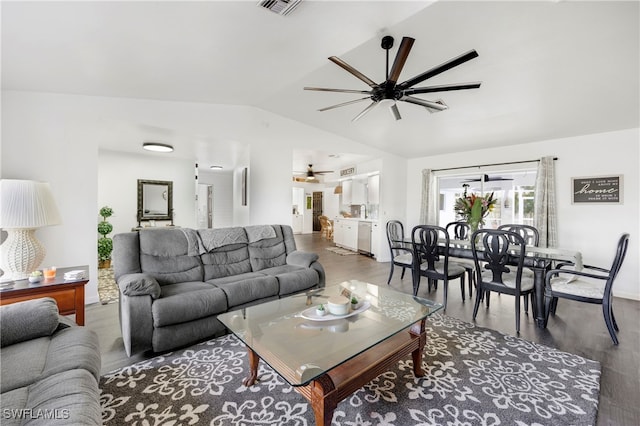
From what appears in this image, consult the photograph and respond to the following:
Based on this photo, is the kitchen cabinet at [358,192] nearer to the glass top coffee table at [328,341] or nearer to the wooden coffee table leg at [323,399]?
the glass top coffee table at [328,341]

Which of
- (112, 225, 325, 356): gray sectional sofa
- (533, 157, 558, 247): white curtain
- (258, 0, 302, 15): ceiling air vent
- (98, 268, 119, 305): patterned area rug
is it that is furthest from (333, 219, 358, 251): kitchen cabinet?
(258, 0, 302, 15): ceiling air vent

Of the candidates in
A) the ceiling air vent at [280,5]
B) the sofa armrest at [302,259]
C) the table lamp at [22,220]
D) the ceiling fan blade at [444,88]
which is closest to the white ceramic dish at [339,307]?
the sofa armrest at [302,259]

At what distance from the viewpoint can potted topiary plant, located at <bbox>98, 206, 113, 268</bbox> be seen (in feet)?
15.8

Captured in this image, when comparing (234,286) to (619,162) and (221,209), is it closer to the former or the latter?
(221,209)

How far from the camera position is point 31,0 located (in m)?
1.73

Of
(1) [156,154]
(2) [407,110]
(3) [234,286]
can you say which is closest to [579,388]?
(3) [234,286]

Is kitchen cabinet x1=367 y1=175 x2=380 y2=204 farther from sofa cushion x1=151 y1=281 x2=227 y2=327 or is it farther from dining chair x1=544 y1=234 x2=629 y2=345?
sofa cushion x1=151 y1=281 x2=227 y2=327

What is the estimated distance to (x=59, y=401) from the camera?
1.05m

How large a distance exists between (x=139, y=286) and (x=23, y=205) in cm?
109

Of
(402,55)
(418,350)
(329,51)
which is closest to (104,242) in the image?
(329,51)

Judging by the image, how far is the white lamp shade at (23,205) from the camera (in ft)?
6.82

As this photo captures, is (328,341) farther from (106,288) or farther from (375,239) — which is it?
(375,239)

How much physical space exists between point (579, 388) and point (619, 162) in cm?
390

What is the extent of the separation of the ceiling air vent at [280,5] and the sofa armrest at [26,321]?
7.85ft
